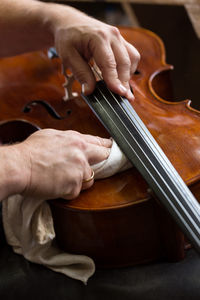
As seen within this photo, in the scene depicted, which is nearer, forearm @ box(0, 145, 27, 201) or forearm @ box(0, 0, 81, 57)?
forearm @ box(0, 145, 27, 201)

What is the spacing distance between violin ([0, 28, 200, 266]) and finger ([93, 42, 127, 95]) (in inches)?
1.1

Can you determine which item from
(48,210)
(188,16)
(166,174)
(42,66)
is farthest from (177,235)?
(188,16)

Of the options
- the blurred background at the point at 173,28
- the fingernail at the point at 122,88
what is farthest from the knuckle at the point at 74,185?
the blurred background at the point at 173,28

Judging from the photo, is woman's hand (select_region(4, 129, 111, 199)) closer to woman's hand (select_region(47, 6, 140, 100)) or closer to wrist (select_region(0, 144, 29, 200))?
wrist (select_region(0, 144, 29, 200))

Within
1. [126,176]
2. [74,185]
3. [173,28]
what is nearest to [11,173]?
[74,185]

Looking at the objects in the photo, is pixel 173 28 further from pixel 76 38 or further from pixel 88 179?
pixel 88 179

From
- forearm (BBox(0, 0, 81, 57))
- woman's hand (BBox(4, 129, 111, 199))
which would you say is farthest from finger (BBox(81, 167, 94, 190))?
forearm (BBox(0, 0, 81, 57))

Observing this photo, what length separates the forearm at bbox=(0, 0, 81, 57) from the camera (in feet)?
3.41

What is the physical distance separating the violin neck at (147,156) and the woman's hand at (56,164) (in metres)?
0.07

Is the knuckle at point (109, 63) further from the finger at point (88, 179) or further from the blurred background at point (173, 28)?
the blurred background at point (173, 28)

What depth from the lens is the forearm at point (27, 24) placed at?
104 cm

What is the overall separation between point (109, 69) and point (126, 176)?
0.87 ft

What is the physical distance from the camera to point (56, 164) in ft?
2.42

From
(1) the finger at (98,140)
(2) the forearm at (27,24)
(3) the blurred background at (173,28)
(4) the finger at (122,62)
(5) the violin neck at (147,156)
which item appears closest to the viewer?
(5) the violin neck at (147,156)
